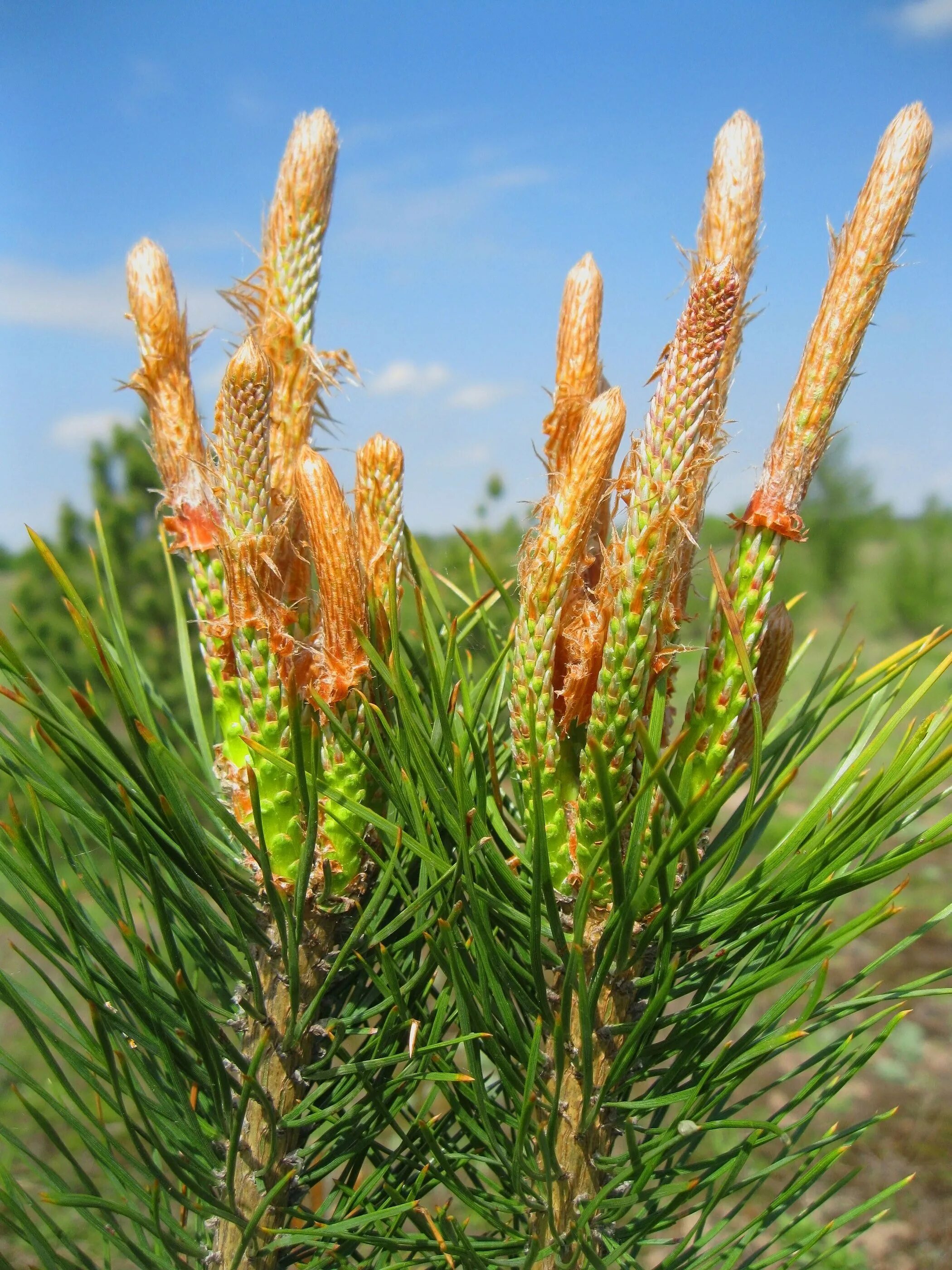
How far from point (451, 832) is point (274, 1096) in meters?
0.28

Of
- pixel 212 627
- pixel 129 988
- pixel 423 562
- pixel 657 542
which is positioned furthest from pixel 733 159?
pixel 129 988

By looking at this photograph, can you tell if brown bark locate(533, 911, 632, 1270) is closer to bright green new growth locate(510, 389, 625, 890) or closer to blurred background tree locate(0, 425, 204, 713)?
bright green new growth locate(510, 389, 625, 890)

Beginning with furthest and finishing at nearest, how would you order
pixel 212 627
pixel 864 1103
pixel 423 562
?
pixel 864 1103, pixel 423 562, pixel 212 627

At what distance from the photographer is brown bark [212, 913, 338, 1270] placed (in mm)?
739

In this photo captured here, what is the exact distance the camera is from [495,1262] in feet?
2.37

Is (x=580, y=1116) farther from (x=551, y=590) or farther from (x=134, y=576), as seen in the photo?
(x=134, y=576)

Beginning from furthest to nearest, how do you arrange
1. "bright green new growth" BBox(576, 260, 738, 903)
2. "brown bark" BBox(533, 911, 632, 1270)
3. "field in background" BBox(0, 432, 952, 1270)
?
"field in background" BBox(0, 432, 952, 1270) < "brown bark" BBox(533, 911, 632, 1270) < "bright green new growth" BBox(576, 260, 738, 903)

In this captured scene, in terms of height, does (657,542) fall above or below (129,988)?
above

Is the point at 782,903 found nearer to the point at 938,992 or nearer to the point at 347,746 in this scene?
the point at 938,992

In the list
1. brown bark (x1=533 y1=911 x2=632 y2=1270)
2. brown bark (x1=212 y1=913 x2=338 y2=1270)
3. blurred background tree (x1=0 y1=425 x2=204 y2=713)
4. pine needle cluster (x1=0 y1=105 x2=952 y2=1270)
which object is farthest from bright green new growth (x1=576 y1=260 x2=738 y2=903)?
blurred background tree (x1=0 y1=425 x2=204 y2=713)

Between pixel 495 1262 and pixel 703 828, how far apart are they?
408 mm

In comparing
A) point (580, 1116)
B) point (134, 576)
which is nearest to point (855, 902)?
point (134, 576)

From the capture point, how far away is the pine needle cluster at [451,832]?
624mm

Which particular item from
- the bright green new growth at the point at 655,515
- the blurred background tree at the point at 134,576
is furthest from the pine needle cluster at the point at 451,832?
the blurred background tree at the point at 134,576
